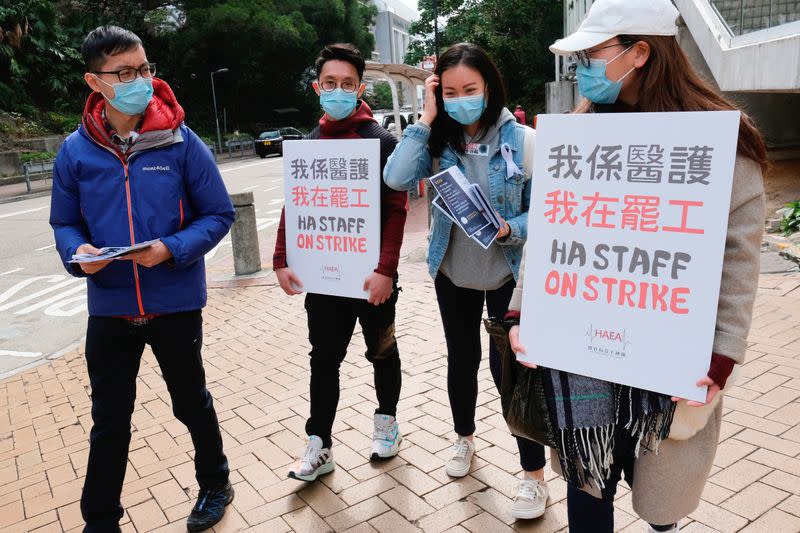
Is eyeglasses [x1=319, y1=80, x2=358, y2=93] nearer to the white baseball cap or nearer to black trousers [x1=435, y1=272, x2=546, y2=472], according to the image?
Result: black trousers [x1=435, y1=272, x2=546, y2=472]

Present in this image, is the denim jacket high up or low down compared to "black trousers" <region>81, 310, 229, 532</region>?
up

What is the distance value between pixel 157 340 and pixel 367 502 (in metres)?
1.19

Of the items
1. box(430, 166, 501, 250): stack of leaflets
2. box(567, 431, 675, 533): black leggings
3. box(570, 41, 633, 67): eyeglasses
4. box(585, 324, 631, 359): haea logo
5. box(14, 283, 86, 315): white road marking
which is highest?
box(570, 41, 633, 67): eyeglasses

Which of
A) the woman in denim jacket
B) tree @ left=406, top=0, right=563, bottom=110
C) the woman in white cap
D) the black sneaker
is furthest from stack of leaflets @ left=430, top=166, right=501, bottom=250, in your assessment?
tree @ left=406, top=0, right=563, bottom=110

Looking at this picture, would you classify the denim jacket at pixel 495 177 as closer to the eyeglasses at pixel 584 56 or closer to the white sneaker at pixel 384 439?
the eyeglasses at pixel 584 56

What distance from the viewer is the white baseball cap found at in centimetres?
175

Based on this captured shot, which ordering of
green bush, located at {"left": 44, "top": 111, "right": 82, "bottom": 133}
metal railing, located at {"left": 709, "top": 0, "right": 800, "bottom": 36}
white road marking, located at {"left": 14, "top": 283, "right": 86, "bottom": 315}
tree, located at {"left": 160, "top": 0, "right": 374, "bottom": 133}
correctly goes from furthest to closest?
1. tree, located at {"left": 160, "top": 0, "right": 374, "bottom": 133}
2. green bush, located at {"left": 44, "top": 111, "right": 82, "bottom": 133}
3. metal railing, located at {"left": 709, "top": 0, "right": 800, "bottom": 36}
4. white road marking, located at {"left": 14, "top": 283, "right": 86, "bottom": 315}

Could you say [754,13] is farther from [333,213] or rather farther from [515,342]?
[515,342]

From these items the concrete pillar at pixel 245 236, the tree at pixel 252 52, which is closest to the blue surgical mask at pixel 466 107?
the concrete pillar at pixel 245 236

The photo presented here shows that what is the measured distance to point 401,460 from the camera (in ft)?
11.1

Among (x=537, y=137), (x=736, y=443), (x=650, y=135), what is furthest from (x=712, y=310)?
(x=736, y=443)

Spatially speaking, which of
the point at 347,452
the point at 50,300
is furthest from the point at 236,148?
the point at 347,452

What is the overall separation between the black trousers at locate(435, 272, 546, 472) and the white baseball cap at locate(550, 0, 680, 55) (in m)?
1.18

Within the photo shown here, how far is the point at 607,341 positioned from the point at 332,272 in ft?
4.93
